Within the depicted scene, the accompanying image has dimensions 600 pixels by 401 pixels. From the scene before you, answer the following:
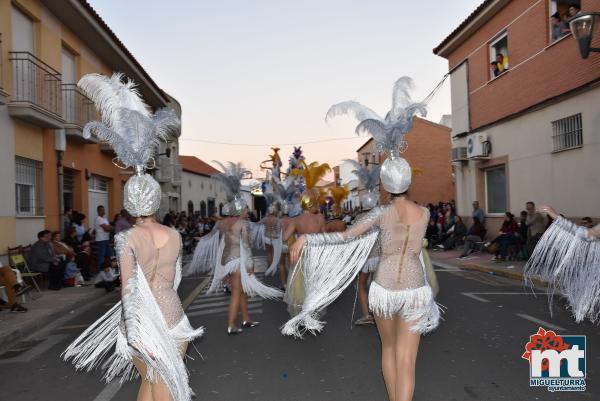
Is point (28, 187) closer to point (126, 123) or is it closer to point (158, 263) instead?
point (126, 123)

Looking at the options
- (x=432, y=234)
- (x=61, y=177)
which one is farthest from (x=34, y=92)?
(x=432, y=234)

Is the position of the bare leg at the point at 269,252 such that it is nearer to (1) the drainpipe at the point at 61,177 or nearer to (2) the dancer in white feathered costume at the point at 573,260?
(1) the drainpipe at the point at 61,177

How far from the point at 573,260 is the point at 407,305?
304cm

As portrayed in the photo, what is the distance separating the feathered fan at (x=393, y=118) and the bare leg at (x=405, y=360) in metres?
1.28

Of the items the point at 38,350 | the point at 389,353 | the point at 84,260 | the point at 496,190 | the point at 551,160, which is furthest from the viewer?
the point at 496,190

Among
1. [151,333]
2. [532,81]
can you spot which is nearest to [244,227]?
[151,333]

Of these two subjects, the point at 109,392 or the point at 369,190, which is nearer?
the point at 109,392

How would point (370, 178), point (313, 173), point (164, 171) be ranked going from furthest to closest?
point (164, 171) → point (313, 173) → point (370, 178)

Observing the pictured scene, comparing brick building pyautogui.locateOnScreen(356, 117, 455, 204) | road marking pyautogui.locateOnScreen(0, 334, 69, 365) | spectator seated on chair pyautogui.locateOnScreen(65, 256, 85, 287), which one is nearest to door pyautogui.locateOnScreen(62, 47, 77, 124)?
spectator seated on chair pyautogui.locateOnScreen(65, 256, 85, 287)

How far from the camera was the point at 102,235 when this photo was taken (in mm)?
13203

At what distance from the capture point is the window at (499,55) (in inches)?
640

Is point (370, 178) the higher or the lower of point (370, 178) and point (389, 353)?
the higher

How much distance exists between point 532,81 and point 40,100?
1290cm

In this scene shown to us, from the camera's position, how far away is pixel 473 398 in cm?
412
